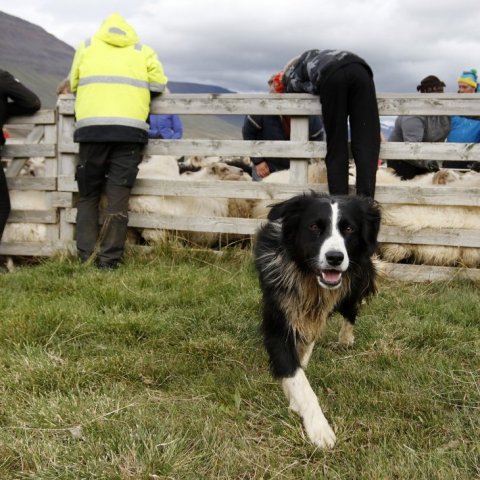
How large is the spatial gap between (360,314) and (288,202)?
1552 mm

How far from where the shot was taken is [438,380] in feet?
10.8

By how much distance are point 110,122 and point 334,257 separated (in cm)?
354

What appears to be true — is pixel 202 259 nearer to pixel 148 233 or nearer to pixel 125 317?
pixel 148 233

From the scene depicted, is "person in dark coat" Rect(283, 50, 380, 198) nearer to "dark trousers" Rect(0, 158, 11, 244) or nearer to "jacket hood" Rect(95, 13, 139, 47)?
"jacket hood" Rect(95, 13, 139, 47)

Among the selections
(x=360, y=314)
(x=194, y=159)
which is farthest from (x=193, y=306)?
(x=194, y=159)

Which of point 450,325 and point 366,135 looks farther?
point 366,135

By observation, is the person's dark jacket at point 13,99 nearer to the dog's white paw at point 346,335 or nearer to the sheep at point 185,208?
the sheep at point 185,208

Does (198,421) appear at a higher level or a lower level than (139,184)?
lower

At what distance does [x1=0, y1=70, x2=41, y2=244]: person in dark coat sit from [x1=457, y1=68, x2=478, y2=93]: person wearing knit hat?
5.51 m

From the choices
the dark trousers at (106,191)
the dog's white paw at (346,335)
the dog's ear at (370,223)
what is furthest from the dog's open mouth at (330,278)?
the dark trousers at (106,191)

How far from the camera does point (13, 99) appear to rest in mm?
6469

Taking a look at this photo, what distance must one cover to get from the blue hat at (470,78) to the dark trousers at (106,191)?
15.2 ft

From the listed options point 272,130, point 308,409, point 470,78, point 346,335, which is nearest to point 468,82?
point 470,78

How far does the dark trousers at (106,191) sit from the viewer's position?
6102mm
